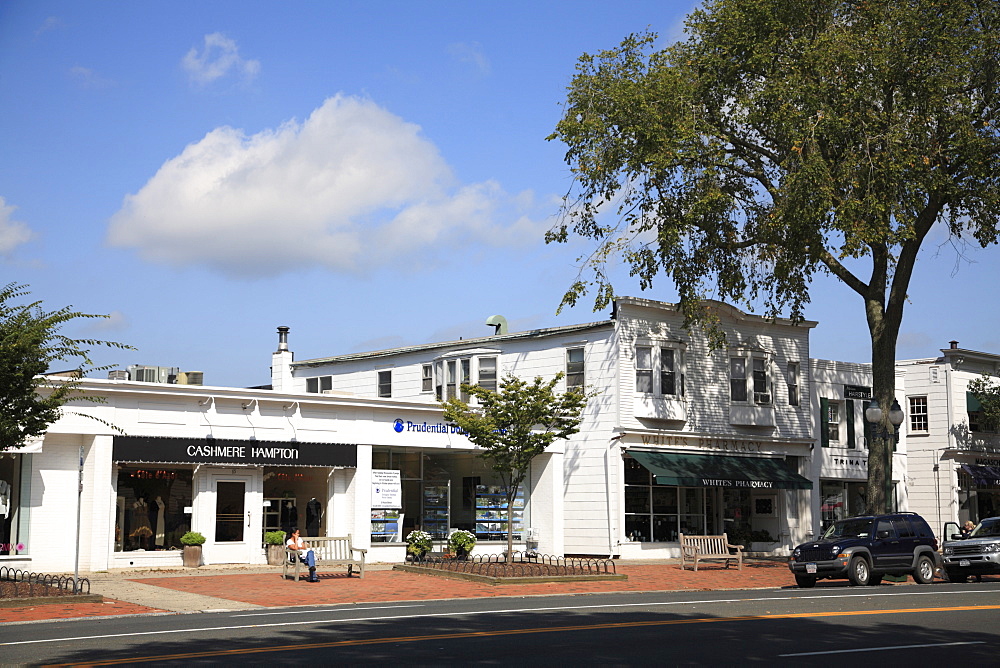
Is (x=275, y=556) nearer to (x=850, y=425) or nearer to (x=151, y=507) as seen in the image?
(x=151, y=507)

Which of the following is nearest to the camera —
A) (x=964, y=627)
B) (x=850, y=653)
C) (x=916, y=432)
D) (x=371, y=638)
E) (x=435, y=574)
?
(x=850, y=653)

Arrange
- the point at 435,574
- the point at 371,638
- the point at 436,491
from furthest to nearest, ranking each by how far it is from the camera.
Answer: the point at 436,491 < the point at 435,574 < the point at 371,638

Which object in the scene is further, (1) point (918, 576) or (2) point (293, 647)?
(1) point (918, 576)

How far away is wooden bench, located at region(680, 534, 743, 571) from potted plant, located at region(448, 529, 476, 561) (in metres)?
6.15

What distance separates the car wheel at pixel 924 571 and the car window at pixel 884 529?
1002 millimetres

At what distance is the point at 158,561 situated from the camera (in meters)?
29.4

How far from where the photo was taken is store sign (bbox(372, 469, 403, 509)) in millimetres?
33125

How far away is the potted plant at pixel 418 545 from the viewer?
103 feet

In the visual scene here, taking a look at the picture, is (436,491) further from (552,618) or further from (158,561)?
(552,618)

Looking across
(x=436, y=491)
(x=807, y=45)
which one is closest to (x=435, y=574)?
(x=436, y=491)

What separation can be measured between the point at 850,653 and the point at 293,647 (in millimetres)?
6504

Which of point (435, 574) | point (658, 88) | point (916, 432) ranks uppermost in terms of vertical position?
point (658, 88)

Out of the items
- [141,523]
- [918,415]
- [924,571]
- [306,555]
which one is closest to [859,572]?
[924,571]

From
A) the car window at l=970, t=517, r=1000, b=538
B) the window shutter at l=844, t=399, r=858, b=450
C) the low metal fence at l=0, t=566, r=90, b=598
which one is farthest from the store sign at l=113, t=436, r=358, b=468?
the window shutter at l=844, t=399, r=858, b=450
